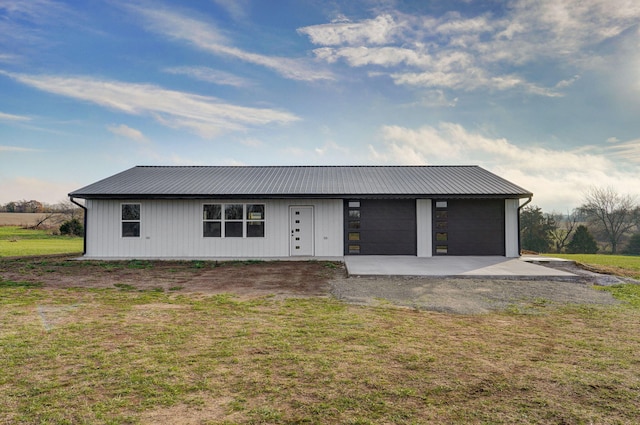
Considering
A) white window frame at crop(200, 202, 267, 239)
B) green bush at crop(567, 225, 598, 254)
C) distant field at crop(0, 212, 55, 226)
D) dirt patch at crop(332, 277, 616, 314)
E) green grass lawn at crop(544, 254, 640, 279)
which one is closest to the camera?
dirt patch at crop(332, 277, 616, 314)

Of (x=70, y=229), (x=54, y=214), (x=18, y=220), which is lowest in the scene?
(x=70, y=229)

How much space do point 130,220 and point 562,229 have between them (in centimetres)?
4021

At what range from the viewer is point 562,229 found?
1409 inches

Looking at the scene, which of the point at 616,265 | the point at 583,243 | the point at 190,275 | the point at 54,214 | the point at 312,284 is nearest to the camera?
the point at 312,284

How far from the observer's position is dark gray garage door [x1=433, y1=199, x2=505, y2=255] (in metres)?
13.6

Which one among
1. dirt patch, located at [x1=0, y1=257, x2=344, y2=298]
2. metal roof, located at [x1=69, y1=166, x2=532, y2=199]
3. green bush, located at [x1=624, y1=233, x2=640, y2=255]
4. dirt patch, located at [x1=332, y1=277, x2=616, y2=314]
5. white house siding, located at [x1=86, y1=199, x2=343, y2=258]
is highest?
metal roof, located at [x1=69, y1=166, x2=532, y2=199]

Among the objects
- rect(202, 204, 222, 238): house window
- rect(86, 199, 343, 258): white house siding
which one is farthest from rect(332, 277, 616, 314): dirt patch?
rect(202, 204, 222, 238): house window

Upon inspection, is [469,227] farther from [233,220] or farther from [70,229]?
[70,229]

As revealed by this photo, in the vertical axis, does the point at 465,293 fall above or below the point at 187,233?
below

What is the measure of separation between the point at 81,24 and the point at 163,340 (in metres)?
12.5

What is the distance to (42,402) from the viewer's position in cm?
275

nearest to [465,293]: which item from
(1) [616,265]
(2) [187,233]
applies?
(2) [187,233]

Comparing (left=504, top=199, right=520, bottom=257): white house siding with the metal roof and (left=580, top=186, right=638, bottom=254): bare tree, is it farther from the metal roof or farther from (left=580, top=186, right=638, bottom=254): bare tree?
(left=580, top=186, right=638, bottom=254): bare tree

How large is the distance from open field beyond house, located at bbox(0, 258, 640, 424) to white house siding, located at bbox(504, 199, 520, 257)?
7.12 m
